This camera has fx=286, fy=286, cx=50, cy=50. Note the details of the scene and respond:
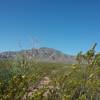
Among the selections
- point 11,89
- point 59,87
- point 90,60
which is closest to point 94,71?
point 90,60

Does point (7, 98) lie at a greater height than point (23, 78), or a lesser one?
lesser

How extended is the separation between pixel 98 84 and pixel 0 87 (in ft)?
5.36

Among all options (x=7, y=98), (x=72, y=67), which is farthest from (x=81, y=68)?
(x=7, y=98)

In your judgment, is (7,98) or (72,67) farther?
(72,67)

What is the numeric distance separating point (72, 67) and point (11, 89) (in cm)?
110

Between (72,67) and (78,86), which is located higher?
(72,67)

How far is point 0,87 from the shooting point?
180 inches

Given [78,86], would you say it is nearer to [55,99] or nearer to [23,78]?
[55,99]

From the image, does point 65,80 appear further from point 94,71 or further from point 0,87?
point 0,87

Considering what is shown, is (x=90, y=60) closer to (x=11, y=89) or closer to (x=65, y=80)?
(x=65, y=80)

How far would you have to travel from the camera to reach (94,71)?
15.8 ft

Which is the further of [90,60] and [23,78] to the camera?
[90,60]

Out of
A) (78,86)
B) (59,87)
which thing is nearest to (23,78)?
(59,87)

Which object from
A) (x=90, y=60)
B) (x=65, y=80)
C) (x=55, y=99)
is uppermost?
(x=90, y=60)
